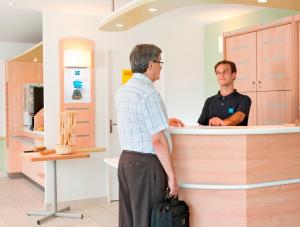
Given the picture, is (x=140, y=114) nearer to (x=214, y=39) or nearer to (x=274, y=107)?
(x=274, y=107)

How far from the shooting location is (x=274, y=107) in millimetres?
4566

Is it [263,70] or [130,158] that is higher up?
[263,70]

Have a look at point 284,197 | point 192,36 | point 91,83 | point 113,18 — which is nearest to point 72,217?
point 91,83

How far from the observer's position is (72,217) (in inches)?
196

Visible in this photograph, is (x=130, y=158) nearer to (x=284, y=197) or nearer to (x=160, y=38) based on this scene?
(x=284, y=197)

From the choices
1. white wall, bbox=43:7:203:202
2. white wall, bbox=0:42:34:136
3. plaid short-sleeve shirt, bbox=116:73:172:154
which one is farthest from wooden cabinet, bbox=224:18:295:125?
white wall, bbox=0:42:34:136

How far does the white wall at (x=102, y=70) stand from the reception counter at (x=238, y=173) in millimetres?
2743

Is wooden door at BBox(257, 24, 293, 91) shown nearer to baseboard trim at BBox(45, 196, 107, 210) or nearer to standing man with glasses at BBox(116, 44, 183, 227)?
standing man with glasses at BBox(116, 44, 183, 227)

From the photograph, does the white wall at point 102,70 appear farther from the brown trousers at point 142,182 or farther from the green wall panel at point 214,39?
the brown trousers at point 142,182

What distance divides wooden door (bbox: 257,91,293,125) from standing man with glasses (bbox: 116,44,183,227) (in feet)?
6.73

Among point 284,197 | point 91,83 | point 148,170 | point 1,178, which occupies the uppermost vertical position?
point 91,83

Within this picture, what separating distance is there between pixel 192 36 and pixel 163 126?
399 centimetres

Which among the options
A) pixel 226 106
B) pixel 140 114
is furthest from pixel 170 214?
pixel 226 106

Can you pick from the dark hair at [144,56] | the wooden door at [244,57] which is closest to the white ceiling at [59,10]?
the wooden door at [244,57]
